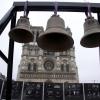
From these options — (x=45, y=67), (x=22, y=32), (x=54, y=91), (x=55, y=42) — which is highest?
(x=45, y=67)

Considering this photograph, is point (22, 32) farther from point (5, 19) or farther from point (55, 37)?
point (55, 37)

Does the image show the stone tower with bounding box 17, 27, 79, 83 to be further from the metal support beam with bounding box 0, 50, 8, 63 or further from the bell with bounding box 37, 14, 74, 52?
the bell with bounding box 37, 14, 74, 52

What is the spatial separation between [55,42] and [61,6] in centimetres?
74

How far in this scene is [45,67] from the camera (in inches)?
1790

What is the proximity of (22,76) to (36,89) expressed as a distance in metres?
30.3

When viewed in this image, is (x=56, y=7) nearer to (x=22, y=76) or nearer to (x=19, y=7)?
(x=19, y=7)

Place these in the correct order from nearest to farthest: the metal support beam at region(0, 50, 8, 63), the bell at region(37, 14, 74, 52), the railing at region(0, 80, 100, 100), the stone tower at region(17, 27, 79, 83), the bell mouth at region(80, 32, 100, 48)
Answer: the bell at region(37, 14, 74, 52) → the bell mouth at region(80, 32, 100, 48) → the metal support beam at region(0, 50, 8, 63) → the railing at region(0, 80, 100, 100) → the stone tower at region(17, 27, 79, 83)

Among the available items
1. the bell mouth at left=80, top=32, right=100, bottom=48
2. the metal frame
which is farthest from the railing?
the bell mouth at left=80, top=32, right=100, bottom=48

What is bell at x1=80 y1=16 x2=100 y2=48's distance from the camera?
351cm

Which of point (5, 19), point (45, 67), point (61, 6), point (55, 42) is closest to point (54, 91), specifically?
point (61, 6)

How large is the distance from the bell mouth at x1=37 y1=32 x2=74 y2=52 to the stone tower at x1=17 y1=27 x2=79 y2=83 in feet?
129

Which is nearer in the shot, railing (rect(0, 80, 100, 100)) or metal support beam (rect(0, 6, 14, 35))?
metal support beam (rect(0, 6, 14, 35))

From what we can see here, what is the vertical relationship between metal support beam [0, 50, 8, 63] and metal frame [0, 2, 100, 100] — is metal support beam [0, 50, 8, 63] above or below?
below

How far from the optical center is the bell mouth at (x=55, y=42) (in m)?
3.61
